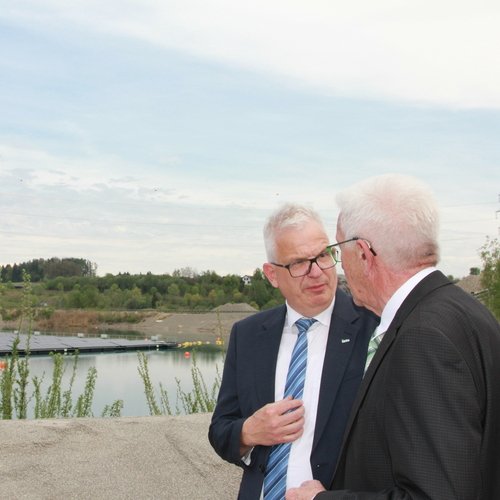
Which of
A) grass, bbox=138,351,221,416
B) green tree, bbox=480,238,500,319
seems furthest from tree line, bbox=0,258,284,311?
grass, bbox=138,351,221,416

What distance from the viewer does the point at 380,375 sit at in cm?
187

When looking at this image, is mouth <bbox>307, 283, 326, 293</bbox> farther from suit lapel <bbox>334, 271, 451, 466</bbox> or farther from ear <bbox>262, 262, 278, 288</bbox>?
suit lapel <bbox>334, 271, 451, 466</bbox>

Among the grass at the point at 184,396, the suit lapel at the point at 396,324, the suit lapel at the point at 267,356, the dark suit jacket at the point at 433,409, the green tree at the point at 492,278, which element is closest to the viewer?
the dark suit jacket at the point at 433,409

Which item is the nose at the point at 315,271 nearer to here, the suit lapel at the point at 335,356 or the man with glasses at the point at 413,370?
the suit lapel at the point at 335,356

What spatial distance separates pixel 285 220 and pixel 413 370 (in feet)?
4.03

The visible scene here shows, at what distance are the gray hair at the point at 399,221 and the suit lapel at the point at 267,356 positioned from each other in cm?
90

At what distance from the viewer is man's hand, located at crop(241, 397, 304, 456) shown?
2.55 metres

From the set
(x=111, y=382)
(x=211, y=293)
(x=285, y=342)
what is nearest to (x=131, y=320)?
(x=211, y=293)

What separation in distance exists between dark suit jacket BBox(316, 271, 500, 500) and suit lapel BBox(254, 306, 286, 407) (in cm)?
88

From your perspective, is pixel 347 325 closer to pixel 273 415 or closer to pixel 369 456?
pixel 273 415

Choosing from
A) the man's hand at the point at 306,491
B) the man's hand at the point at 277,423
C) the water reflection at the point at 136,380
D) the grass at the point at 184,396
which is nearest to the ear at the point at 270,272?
the man's hand at the point at 277,423

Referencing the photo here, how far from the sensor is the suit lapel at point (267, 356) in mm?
2766

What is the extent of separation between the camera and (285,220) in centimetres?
288

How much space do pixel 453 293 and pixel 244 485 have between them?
1.20 meters
